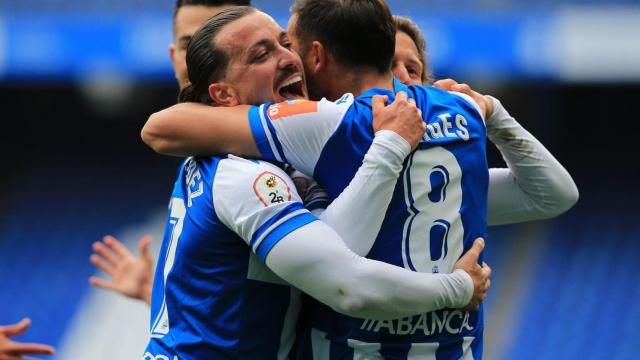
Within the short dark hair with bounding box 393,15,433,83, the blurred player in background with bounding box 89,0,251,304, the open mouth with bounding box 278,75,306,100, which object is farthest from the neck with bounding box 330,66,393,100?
the blurred player in background with bounding box 89,0,251,304

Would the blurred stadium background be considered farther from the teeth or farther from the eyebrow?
the teeth

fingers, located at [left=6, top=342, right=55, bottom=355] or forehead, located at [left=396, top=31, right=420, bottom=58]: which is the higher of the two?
forehead, located at [left=396, top=31, right=420, bottom=58]

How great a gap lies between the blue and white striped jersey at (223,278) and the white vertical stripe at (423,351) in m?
0.42

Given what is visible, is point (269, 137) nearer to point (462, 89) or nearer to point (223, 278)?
point (223, 278)

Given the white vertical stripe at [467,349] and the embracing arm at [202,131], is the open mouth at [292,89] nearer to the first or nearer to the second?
the embracing arm at [202,131]

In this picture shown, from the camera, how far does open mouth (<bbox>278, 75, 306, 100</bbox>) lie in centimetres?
339

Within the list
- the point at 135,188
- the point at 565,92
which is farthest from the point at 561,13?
the point at 135,188

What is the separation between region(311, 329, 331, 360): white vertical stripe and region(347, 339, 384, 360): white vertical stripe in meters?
0.09

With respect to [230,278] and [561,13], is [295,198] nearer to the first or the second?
[230,278]

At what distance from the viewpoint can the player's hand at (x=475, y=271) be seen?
3.24 metres

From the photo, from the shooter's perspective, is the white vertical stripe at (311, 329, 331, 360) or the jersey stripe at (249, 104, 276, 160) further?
the white vertical stripe at (311, 329, 331, 360)

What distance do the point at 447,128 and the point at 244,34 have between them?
2.50 ft

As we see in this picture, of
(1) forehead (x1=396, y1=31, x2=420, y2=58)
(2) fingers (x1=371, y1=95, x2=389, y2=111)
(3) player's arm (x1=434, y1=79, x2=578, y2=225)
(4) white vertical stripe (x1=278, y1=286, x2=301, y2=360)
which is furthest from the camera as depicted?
(1) forehead (x1=396, y1=31, x2=420, y2=58)

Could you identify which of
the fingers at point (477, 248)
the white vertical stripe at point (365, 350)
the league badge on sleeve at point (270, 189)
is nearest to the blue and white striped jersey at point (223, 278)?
the league badge on sleeve at point (270, 189)
